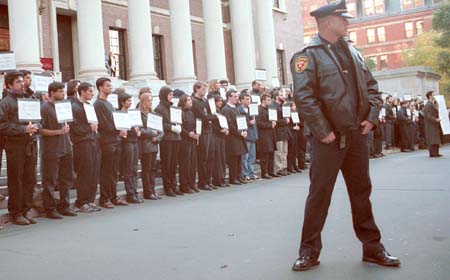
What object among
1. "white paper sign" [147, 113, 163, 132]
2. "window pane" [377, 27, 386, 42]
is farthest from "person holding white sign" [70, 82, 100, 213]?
"window pane" [377, 27, 386, 42]

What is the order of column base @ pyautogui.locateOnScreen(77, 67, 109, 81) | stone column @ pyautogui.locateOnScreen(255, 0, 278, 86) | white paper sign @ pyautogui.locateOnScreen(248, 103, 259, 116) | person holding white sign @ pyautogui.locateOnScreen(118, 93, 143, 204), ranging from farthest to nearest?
stone column @ pyautogui.locateOnScreen(255, 0, 278, 86)
column base @ pyautogui.locateOnScreen(77, 67, 109, 81)
white paper sign @ pyautogui.locateOnScreen(248, 103, 259, 116)
person holding white sign @ pyautogui.locateOnScreen(118, 93, 143, 204)

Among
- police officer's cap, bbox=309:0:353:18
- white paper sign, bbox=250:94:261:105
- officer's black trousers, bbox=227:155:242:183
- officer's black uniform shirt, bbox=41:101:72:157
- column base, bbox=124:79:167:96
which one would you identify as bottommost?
officer's black trousers, bbox=227:155:242:183

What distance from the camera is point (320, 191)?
4.80 m

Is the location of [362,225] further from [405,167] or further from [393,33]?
[393,33]

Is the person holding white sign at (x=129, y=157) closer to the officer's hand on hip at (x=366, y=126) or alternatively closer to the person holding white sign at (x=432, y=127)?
the officer's hand on hip at (x=366, y=126)

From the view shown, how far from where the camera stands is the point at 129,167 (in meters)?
10.6

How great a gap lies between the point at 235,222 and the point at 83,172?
3.38m

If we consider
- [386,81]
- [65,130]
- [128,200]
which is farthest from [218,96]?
[386,81]

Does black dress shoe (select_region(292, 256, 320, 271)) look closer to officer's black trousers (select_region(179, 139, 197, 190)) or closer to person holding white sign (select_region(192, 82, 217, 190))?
officer's black trousers (select_region(179, 139, 197, 190))

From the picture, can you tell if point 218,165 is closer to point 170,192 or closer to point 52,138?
point 170,192

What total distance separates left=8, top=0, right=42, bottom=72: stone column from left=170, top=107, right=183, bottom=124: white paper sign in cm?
597

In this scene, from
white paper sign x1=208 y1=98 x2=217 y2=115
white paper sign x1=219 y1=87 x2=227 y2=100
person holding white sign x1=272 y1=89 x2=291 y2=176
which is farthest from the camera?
person holding white sign x1=272 y1=89 x2=291 y2=176

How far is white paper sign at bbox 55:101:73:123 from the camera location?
8.94m

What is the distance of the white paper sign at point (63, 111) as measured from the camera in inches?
352
